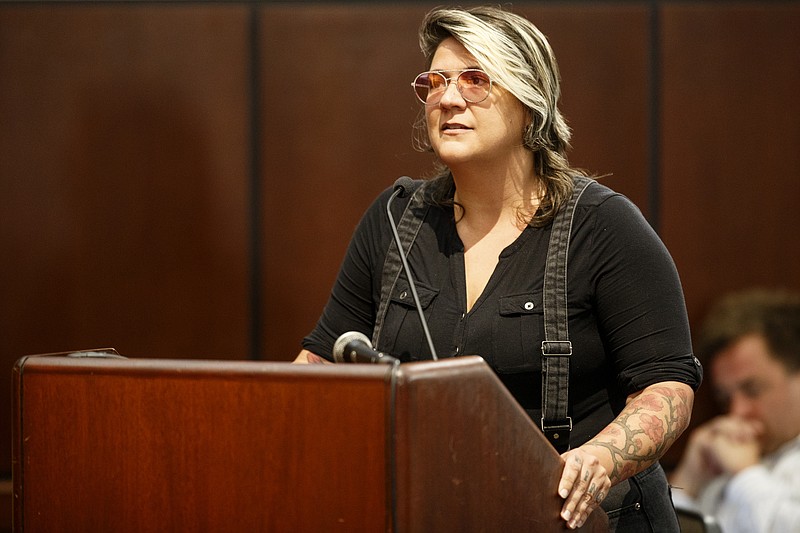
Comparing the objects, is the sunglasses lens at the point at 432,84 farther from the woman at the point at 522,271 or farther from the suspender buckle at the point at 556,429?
the suspender buckle at the point at 556,429

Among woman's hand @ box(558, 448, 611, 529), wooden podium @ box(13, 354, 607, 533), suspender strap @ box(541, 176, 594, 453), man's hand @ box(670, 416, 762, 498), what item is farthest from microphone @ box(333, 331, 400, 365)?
man's hand @ box(670, 416, 762, 498)

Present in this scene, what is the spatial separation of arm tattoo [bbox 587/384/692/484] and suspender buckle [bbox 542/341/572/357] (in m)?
0.12

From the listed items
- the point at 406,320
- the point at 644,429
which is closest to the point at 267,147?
the point at 406,320

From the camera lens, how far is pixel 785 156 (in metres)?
3.29

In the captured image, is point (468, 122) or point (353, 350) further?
point (468, 122)

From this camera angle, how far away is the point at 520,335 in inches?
58.4

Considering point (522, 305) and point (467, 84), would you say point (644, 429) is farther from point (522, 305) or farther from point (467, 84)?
point (467, 84)

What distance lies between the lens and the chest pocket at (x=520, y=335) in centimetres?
148

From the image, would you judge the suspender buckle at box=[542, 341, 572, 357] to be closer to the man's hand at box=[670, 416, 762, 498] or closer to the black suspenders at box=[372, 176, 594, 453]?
the black suspenders at box=[372, 176, 594, 453]

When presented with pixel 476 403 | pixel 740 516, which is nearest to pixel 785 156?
pixel 740 516

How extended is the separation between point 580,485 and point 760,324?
2166 mm

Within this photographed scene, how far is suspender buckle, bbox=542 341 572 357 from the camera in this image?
1462 millimetres

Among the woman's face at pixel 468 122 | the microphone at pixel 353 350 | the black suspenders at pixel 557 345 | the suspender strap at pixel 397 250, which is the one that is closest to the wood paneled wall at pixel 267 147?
the suspender strap at pixel 397 250

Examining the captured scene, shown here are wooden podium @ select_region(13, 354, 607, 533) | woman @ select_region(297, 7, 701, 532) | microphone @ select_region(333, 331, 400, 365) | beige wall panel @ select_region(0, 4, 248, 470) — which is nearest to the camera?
wooden podium @ select_region(13, 354, 607, 533)
